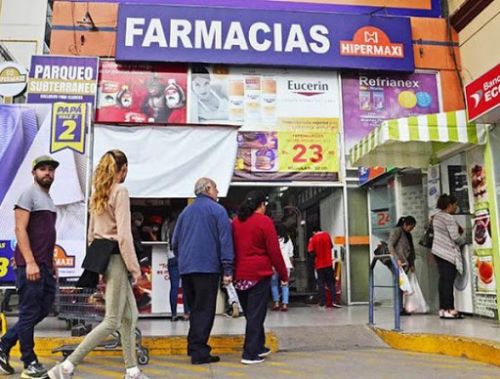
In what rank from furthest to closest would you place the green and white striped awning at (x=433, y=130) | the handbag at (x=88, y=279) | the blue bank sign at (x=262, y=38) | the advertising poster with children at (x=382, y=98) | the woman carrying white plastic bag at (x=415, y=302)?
1. the advertising poster with children at (x=382, y=98)
2. the blue bank sign at (x=262, y=38)
3. the woman carrying white plastic bag at (x=415, y=302)
4. the green and white striped awning at (x=433, y=130)
5. the handbag at (x=88, y=279)

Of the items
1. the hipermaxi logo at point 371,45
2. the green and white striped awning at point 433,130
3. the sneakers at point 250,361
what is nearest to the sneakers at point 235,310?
the sneakers at point 250,361

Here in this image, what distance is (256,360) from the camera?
498 cm

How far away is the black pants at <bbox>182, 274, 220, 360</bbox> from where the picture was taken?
16.1 ft

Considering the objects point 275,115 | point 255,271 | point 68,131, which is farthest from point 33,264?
point 275,115

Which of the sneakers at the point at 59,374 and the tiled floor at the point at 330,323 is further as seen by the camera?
the tiled floor at the point at 330,323

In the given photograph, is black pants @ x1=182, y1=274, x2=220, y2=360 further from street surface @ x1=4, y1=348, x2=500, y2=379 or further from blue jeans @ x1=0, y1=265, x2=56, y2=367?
blue jeans @ x1=0, y1=265, x2=56, y2=367

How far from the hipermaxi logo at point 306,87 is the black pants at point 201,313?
19.5ft

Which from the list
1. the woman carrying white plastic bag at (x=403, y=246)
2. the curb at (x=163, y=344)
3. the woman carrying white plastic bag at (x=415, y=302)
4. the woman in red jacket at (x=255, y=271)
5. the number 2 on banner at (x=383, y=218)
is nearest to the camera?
the woman in red jacket at (x=255, y=271)

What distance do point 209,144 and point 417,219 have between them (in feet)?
12.1

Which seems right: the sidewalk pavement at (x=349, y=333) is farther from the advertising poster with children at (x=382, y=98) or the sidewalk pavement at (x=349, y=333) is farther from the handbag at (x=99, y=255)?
the advertising poster with children at (x=382, y=98)

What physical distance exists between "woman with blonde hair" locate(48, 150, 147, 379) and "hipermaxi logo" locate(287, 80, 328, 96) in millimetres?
6526

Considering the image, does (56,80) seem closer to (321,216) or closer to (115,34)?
(115,34)

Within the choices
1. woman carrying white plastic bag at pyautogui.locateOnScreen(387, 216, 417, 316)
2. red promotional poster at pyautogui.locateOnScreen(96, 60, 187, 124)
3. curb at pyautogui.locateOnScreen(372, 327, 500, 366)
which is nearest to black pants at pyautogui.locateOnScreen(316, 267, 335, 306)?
woman carrying white plastic bag at pyautogui.locateOnScreen(387, 216, 417, 316)

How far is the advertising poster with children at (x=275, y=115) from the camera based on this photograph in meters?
9.70
